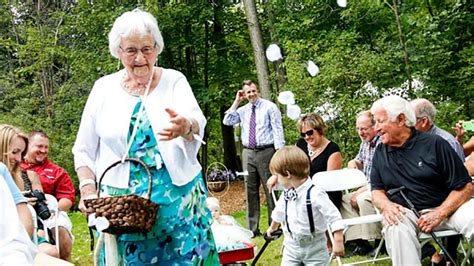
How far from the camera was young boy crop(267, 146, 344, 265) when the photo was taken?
3.60 m

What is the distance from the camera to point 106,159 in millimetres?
2520

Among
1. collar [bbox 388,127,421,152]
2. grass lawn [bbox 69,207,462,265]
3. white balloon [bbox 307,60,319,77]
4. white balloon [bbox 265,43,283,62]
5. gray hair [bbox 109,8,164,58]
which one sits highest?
white balloon [bbox 265,43,283,62]

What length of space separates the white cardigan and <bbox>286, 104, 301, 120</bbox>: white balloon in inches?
239

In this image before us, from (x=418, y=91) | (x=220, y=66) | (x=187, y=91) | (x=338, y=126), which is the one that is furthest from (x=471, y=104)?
(x=187, y=91)

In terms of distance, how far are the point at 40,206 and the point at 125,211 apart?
2278mm

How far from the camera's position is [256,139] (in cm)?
702

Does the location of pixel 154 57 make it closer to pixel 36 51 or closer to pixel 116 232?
pixel 116 232

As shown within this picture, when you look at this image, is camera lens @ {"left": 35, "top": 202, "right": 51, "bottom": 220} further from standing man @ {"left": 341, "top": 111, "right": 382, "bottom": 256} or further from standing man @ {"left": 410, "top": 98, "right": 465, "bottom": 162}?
standing man @ {"left": 410, "top": 98, "right": 465, "bottom": 162}

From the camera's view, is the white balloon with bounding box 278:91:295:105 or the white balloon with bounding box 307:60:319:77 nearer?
the white balloon with bounding box 307:60:319:77

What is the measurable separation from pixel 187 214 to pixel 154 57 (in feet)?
2.11

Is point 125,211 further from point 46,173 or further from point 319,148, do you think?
point 319,148

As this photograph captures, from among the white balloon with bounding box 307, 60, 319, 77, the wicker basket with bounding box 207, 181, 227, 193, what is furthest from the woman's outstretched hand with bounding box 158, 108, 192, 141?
the wicker basket with bounding box 207, 181, 227, 193

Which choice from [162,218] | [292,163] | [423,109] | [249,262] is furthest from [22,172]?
[423,109]

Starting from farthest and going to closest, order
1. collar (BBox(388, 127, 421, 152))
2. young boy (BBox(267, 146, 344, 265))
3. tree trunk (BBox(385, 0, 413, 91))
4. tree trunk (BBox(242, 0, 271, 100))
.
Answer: tree trunk (BBox(242, 0, 271, 100)), tree trunk (BBox(385, 0, 413, 91)), collar (BBox(388, 127, 421, 152)), young boy (BBox(267, 146, 344, 265))
